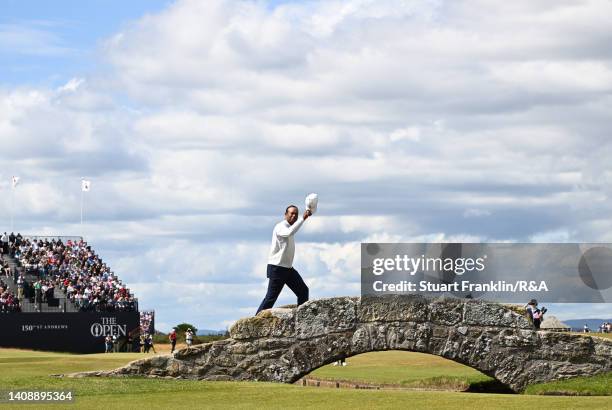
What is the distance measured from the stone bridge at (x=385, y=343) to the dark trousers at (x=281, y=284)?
0.94 ft

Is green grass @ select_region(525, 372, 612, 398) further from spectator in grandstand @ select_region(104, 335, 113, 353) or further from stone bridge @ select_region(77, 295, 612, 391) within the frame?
spectator in grandstand @ select_region(104, 335, 113, 353)

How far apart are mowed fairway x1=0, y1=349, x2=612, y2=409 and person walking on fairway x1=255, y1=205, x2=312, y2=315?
6.77 feet

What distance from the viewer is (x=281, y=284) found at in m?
23.6

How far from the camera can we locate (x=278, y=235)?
75.4 feet

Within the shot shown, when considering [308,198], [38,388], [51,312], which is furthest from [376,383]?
[51,312]

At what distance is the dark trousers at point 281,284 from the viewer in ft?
76.4

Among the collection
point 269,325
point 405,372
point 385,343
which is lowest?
point 405,372

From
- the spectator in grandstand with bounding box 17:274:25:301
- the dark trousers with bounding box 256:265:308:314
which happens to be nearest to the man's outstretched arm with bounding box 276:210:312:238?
the dark trousers with bounding box 256:265:308:314

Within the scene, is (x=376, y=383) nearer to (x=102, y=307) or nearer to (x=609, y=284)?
(x=609, y=284)

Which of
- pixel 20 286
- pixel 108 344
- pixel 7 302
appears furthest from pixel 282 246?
A: pixel 20 286

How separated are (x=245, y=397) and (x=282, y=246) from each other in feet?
11.9

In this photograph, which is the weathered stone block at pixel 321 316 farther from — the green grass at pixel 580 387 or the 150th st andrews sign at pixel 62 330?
the 150th st andrews sign at pixel 62 330

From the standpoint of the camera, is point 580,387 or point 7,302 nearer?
point 580,387

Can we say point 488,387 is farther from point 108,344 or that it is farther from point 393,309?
point 108,344
